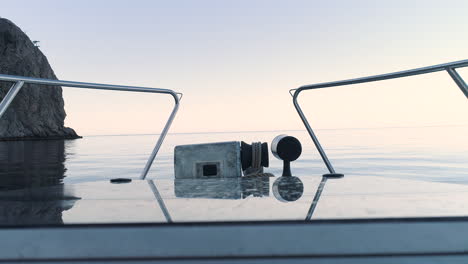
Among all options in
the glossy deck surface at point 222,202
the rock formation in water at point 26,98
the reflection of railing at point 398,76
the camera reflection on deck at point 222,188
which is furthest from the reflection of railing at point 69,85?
the rock formation in water at point 26,98

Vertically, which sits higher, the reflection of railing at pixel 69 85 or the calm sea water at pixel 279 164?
the reflection of railing at pixel 69 85

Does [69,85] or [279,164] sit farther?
[279,164]

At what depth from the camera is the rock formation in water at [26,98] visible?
2830 inches

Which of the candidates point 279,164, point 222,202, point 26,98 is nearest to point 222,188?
point 222,202

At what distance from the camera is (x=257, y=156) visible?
13.6 feet

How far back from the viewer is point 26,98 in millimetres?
74188

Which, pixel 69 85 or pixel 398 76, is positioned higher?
pixel 398 76

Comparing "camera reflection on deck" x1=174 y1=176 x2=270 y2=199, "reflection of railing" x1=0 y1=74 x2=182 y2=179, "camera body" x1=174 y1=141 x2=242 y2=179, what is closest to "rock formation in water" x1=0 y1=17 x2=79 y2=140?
"reflection of railing" x1=0 y1=74 x2=182 y2=179

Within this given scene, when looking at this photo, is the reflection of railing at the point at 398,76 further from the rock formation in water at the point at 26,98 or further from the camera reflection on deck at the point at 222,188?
the rock formation in water at the point at 26,98

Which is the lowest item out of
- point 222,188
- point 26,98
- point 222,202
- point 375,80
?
point 26,98

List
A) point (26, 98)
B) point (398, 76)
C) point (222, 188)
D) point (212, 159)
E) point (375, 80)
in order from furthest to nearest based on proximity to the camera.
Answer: point (26, 98) → point (212, 159) → point (375, 80) → point (398, 76) → point (222, 188)

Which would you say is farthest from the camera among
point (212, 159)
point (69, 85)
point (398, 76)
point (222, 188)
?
point (212, 159)

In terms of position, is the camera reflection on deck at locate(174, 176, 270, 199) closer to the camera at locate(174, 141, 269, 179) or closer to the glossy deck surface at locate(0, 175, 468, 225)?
the glossy deck surface at locate(0, 175, 468, 225)

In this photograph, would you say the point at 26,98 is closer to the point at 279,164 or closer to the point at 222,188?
the point at 279,164
